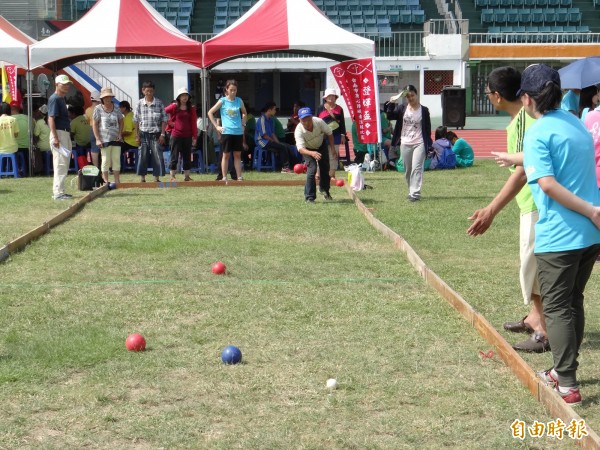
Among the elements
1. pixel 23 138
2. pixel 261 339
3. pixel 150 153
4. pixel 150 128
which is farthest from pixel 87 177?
pixel 261 339

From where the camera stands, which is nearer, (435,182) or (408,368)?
(408,368)

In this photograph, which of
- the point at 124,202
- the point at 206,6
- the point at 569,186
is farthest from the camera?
the point at 206,6

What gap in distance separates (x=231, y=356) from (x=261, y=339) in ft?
2.10

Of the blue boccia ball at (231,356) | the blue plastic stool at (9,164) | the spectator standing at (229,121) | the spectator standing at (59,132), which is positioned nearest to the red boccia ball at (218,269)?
the blue boccia ball at (231,356)

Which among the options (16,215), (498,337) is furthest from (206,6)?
(498,337)

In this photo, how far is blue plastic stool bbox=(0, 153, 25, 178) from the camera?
1909 centimetres

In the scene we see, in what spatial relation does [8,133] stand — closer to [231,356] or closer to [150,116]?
[150,116]

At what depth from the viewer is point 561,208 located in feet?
15.7

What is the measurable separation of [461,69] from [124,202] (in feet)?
75.7

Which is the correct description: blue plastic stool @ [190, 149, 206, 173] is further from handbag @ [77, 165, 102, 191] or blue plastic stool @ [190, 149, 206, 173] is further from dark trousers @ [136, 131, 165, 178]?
handbag @ [77, 165, 102, 191]

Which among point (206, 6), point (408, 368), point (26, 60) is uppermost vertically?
point (206, 6)

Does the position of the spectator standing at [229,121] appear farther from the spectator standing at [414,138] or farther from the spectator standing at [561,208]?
the spectator standing at [561,208]

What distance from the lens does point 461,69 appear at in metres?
35.6

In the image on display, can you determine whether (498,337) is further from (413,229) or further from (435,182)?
(435,182)
